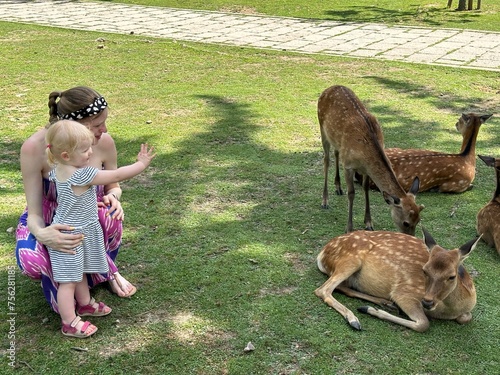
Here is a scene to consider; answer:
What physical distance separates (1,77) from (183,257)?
6.12 meters

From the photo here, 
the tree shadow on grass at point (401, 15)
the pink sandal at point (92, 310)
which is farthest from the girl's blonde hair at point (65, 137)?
the tree shadow on grass at point (401, 15)

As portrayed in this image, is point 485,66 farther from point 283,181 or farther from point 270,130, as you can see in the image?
point 283,181

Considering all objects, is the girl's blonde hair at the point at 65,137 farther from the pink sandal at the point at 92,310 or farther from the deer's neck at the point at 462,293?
the deer's neck at the point at 462,293

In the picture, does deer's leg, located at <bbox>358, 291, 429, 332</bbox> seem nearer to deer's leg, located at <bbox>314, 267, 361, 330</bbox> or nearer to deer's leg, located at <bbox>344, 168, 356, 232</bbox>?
deer's leg, located at <bbox>314, 267, 361, 330</bbox>

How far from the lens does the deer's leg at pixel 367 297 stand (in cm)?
399

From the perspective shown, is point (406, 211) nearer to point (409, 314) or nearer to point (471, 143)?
point (409, 314)

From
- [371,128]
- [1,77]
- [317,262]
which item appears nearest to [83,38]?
[1,77]

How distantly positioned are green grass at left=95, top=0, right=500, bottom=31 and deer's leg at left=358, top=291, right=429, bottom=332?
10.6m

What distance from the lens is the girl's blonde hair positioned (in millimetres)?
3336

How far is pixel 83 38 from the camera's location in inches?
478

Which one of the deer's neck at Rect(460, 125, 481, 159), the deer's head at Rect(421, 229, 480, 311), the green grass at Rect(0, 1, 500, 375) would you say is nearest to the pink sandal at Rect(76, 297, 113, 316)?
the green grass at Rect(0, 1, 500, 375)

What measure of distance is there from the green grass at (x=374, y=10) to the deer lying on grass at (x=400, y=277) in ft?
33.7

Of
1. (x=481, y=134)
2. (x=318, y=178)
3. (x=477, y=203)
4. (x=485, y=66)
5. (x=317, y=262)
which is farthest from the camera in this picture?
(x=485, y=66)

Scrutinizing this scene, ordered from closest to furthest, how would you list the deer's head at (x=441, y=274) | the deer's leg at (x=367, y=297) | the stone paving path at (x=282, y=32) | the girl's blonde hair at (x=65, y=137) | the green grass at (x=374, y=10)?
the girl's blonde hair at (x=65, y=137) → the deer's head at (x=441, y=274) → the deer's leg at (x=367, y=297) → the stone paving path at (x=282, y=32) → the green grass at (x=374, y=10)
